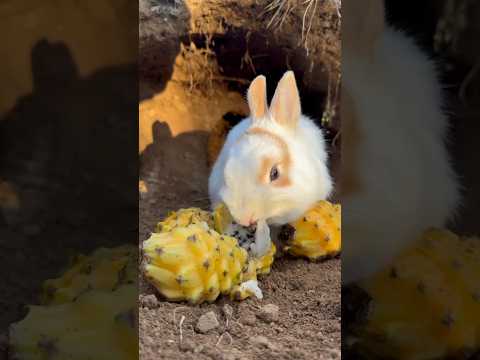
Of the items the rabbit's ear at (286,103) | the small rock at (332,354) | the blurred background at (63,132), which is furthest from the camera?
the rabbit's ear at (286,103)

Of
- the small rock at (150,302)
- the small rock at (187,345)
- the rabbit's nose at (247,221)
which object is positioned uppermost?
the rabbit's nose at (247,221)

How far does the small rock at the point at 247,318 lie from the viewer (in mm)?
1039

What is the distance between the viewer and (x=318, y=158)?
1.16 metres

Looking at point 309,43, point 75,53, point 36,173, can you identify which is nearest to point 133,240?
point 36,173

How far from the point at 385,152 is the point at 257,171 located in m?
0.35

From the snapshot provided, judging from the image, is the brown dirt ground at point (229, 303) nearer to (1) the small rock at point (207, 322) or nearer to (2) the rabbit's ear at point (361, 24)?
(1) the small rock at point (207, 322)

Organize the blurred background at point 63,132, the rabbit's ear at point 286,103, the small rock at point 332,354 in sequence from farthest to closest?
1. the rabbit's ear at point 286,103
2. the small rock at point 332,354
3. the blurred background at point 63,132

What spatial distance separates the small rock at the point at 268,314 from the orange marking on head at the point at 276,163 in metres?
0.25

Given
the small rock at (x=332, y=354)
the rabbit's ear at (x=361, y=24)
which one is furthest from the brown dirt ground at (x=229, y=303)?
the rabbit's ear at (x=361, y=24)

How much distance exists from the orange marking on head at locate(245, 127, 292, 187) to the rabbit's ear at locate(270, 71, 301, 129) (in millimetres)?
35

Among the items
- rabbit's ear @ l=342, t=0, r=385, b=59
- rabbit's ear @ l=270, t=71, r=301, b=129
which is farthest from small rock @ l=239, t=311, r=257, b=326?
rabbit's ear @ l=342, t=0, r=385, b=59

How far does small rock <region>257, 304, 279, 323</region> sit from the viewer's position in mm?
1049

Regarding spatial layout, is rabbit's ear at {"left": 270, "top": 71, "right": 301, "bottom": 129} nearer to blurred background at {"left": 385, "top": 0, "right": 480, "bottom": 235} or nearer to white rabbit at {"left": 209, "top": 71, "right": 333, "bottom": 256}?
white rabbit at {"left": 209, "top": 71, "right": 333, "bottom": 256}

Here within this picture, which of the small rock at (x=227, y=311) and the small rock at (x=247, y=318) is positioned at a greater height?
the small rock at (x=227, y=311)
